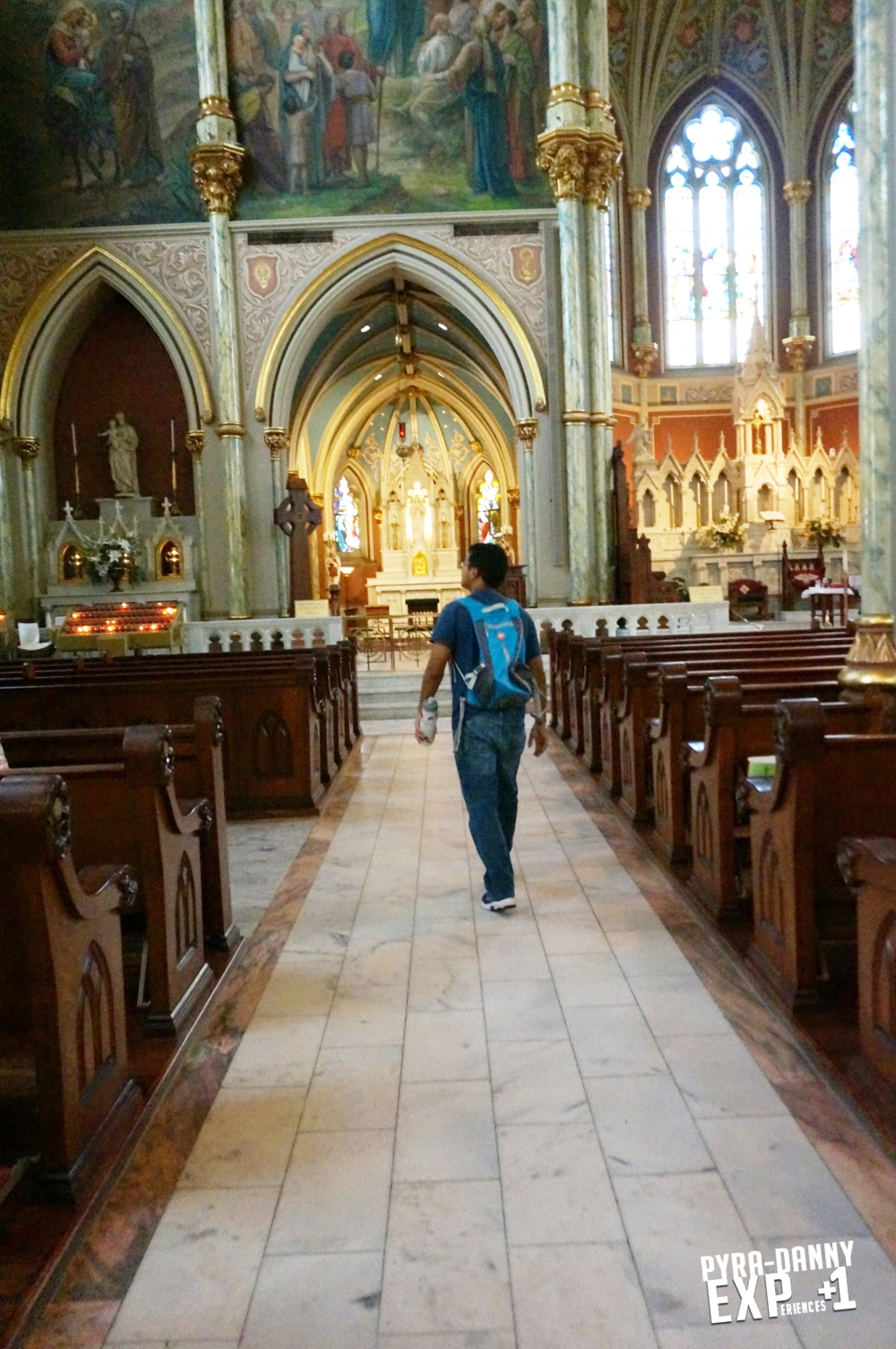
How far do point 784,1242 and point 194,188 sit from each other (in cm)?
1779

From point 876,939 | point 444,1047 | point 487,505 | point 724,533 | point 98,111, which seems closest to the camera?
point 876,939

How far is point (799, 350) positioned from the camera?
24.8 metres

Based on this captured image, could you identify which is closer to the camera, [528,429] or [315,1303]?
[315,1303]

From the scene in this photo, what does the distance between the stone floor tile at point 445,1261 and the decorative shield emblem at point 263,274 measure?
16295 millimetres

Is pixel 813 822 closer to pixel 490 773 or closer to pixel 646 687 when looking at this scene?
pixel 490 773

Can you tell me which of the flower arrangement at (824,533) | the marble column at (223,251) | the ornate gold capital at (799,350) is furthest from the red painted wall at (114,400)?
the ornate gold capital at (799,350)

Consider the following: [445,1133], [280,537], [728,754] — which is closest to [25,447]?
[280,537]

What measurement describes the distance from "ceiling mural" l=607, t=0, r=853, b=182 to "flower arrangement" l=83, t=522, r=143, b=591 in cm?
1579

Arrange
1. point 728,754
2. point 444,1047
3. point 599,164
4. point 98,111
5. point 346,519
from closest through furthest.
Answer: point 444,1047
point 728,754
point 599,164
point 98,111
point 346,519

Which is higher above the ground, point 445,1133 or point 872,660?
point 872,660

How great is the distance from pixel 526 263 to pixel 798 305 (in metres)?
10.9

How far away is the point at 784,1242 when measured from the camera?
7.63 ft

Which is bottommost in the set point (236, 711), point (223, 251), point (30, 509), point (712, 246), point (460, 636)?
point (236, 711)

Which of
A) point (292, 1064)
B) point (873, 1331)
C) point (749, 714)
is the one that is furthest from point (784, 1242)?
point (749, 714)
